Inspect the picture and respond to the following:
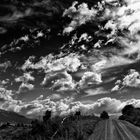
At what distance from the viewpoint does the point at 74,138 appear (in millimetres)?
23031

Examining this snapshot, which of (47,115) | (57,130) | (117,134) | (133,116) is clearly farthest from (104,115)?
(57,130)

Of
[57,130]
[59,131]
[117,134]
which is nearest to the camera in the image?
[59,131]

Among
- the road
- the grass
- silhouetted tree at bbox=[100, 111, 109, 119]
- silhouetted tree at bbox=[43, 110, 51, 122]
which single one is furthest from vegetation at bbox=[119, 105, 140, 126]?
silhouetted tree at bbox=[43, 110, 51, 122]

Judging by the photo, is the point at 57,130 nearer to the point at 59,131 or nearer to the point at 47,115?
the point at 59,131

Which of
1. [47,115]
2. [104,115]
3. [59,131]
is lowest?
[59,131]

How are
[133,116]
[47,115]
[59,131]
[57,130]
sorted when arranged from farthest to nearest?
[47,115] → [133,116] → [57,130] → [59,131]

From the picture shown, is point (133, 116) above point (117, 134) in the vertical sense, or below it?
above

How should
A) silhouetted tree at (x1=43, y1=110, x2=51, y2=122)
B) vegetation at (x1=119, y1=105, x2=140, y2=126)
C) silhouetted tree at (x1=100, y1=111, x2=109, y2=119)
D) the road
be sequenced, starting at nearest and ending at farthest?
the road < vegetation at (x1=119, y1=105, x2=140, y2=126) < silhouetted tree at (x1=43, y1=110, x2=51, y2=122) < silhouetted tree at (x1=100, y1=111, x2=109, y2=119)

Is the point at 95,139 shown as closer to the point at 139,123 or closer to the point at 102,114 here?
the point at 139,123

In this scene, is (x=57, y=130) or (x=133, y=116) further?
(x=133, y=116)

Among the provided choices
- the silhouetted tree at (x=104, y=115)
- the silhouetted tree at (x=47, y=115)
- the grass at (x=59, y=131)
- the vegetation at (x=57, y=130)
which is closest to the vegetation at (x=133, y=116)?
the vegetation at (x=57, y=130)

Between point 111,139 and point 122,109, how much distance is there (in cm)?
8863

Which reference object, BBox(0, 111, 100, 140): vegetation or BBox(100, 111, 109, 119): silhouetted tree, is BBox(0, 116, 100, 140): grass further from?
BBox(100, 111, 109, 119): silhouetted tree

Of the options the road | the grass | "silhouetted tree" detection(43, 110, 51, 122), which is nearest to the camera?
the grass
